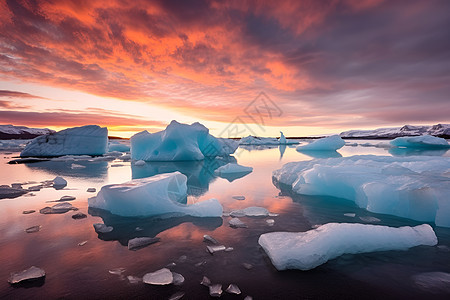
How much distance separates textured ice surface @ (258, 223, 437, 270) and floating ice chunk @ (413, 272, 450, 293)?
0.47m

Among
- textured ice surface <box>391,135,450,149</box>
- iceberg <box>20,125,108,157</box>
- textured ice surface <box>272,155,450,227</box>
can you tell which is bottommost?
iceberg <box>20,125,108,157</box>

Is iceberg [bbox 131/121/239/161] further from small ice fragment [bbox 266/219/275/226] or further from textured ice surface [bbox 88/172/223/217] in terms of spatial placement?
small ice fragment [bbox 266/219/275/226]

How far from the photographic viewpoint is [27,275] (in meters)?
1.99

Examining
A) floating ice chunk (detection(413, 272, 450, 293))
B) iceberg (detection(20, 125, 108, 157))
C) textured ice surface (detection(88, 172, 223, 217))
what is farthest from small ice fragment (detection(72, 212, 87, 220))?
iceberg (detection(20, 125, 108, 157))

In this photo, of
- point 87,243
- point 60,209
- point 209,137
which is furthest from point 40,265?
point 209,137

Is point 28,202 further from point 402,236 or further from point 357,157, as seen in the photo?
point 357,157

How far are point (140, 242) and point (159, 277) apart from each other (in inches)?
31.5

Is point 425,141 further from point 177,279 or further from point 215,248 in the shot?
point 177,279

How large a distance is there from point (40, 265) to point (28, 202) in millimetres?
3101

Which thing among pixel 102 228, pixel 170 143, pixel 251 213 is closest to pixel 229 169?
pixel 251 213

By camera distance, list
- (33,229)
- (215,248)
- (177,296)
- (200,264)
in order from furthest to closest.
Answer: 1. (33,229)
2. (215,248)
3. (200,264)
4. (177,296)

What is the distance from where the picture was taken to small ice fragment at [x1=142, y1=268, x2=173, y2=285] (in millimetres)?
1911

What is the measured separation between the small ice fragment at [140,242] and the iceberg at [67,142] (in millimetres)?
17857

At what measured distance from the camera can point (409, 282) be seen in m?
1.90
